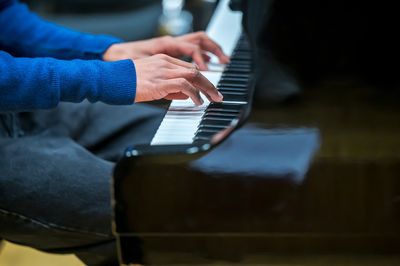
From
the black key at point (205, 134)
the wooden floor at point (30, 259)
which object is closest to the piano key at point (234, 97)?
the black key at point (205, 134)

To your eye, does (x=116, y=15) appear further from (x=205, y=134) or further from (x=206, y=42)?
(x=205, y=134)

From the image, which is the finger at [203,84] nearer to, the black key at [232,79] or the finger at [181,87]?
the finger at [181,87]

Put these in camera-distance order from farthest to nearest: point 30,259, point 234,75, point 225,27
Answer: point 30,259, point 225,27, point 234,75

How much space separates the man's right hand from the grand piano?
3.7 inches

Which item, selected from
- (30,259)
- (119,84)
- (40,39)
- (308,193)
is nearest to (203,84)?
(119,84)

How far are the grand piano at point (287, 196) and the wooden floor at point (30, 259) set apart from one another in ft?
3.11

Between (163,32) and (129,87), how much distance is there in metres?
1.87

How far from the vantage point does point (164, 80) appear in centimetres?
106

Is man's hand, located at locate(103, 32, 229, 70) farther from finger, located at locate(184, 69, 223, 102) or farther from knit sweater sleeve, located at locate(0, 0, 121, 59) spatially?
finger, located at locate(184, 69, 223, 102)

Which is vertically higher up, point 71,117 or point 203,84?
point 203,84

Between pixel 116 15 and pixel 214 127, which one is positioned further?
pixel 116 15

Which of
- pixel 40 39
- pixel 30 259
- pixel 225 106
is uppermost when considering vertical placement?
pixel 225 106

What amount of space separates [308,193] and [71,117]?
0.62 m

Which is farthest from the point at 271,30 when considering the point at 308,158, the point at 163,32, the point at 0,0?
the point at 163,32
